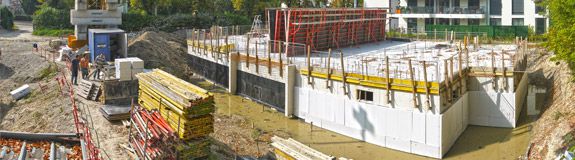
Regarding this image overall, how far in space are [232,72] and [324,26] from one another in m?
7.31

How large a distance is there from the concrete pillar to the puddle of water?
552mm

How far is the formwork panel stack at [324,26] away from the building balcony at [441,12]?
1175cm

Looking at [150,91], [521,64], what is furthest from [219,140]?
[521,64]

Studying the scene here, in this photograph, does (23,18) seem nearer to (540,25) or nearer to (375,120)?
(540,25)

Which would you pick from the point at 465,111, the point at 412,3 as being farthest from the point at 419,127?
the point at 412,3

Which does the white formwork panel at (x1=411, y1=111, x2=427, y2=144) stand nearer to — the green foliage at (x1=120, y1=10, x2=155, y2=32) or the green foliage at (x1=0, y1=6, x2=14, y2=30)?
the green foliage at (x1=120, y1=10, x2=155, y2=32)

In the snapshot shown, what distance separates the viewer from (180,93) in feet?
56.1

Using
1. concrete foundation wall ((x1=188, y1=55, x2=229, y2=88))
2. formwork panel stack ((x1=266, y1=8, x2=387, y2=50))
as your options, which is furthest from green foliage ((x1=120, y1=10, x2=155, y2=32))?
formwork panel stack ((x1=266, y1=8, x2=387, y2=50))

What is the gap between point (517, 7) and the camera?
49.8m

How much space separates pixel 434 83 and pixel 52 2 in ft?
183

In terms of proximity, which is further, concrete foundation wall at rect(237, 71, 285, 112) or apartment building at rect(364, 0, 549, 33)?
→ apartment building at rect(364, 0, 549, 33)

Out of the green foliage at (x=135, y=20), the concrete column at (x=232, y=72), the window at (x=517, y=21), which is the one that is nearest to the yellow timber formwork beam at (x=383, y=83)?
the concrete column at (x=232, y=72)

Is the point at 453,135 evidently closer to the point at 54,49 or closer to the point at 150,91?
the point at 150,91

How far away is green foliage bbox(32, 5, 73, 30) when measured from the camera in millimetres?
53406
